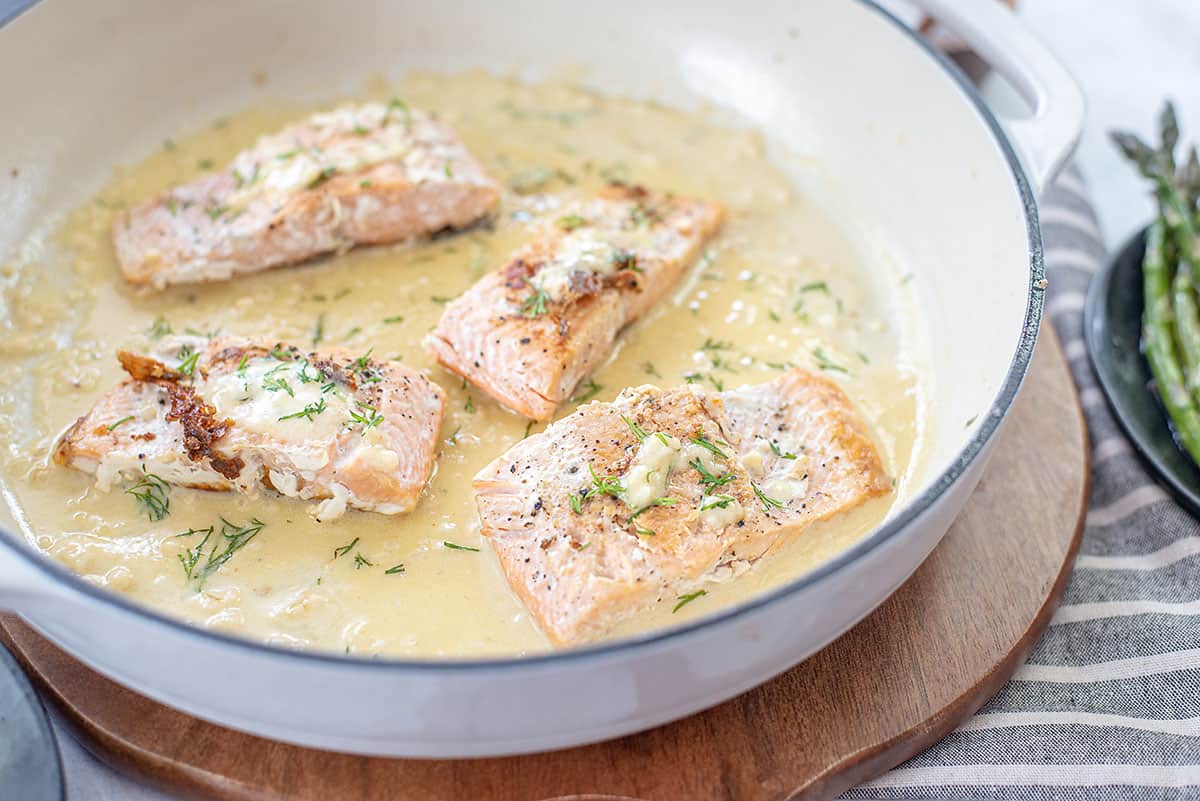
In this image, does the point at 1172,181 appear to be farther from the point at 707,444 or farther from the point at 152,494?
the point at 152,494

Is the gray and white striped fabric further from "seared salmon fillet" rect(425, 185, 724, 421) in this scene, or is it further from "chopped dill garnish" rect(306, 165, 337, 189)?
"chopped dill garnish" rect(306, 165, 337, 189)

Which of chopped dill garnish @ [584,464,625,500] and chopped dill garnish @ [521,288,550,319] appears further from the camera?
chopped dill garnish @ [521,288,550,319]

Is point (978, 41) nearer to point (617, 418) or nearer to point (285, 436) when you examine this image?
point (617, 418)

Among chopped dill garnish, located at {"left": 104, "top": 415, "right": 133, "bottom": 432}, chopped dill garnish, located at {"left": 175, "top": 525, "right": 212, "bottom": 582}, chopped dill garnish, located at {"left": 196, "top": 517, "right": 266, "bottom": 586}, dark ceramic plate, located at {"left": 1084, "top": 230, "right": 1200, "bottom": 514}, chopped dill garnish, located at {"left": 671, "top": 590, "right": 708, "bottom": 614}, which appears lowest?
chopped dill garnish, located at {"left": 175, "top": 525, "right": 212, "bottom": 582}

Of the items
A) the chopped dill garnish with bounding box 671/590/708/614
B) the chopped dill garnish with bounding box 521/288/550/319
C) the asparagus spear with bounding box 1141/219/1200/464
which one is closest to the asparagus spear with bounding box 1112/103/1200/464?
the asparagus spear with bounding box 1141/219/1200/464

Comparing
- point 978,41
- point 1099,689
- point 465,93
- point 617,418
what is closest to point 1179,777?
point 1099,689

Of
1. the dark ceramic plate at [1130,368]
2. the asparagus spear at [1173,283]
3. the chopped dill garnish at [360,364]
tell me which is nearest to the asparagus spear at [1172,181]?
the asparagus spear at [1173,283]
